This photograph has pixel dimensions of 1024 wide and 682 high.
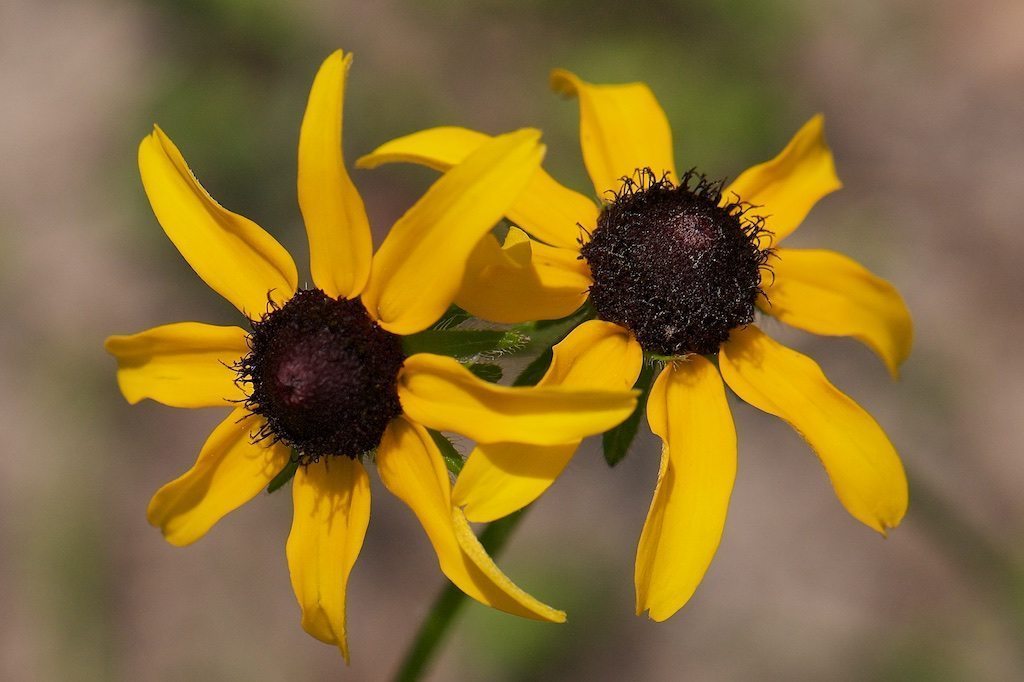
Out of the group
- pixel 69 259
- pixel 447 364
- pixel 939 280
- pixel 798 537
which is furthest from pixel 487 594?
pixel 69 259

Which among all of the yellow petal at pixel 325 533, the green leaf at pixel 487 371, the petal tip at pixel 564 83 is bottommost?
the yellow petal at pixel 325 533

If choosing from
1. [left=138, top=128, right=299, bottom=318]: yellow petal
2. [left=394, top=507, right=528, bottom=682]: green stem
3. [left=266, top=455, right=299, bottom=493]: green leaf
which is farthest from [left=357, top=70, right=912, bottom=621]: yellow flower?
[left=394, top=507, right=528, bottom=682]: green stem

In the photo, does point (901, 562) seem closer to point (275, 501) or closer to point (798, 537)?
point (798, 537)

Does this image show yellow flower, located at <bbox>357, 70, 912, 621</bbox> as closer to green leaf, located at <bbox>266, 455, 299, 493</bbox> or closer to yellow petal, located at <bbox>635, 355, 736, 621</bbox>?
yellow petal, located at <bbox>635, 355, 736, 621</bbox>

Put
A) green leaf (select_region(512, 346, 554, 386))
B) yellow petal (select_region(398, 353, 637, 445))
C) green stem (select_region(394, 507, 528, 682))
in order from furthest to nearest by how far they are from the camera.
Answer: green stem (select_region(394, 507, 528, 682)) → green leaf (select_region(512, 346, 554, 386)) → yellow petal (select_region(398, 353, 637, 445))

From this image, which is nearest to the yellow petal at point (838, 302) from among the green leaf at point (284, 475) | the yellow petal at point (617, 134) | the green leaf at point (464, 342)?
the yellow petal at point (617, 134)

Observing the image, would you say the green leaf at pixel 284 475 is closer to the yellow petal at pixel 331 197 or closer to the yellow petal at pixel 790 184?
the yellow petal at pixel 331 197

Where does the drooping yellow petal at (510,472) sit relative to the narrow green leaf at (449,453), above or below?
above
